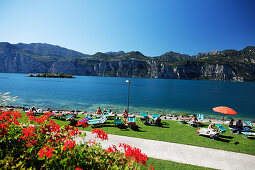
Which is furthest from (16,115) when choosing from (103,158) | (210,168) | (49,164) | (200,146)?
(200,146)

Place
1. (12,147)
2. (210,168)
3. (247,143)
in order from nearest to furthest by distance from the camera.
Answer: (12,147), (210,168), (247,143)

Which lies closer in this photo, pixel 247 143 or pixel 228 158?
pixel 228 158

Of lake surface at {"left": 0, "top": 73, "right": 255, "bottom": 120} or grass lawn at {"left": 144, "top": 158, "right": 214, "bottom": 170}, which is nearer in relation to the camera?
grass lawn at {"left": 144, "top": 158, "right": 214, "bottom": 170}

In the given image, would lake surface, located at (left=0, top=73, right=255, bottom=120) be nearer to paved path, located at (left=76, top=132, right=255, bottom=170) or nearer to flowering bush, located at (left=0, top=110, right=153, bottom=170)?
paved path, located at (left=76, top=132, right=255, bottom=170)

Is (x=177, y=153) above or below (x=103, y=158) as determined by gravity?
below

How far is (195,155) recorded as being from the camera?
8.23 meters

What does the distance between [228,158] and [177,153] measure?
120 inches

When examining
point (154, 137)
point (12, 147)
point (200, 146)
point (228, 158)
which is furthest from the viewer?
point (154, 137)

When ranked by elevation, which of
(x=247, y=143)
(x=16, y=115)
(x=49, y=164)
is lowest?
(x=247, y=143)

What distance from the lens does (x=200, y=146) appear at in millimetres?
9508

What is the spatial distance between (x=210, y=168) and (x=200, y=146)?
9.13 ft

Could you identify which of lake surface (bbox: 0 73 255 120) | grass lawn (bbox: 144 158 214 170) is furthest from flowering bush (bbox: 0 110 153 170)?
lake surface (bbox: 0 73 255 120)

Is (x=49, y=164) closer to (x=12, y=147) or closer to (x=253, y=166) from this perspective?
(x=12, y=147)

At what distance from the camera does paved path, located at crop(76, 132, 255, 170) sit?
289 inches
